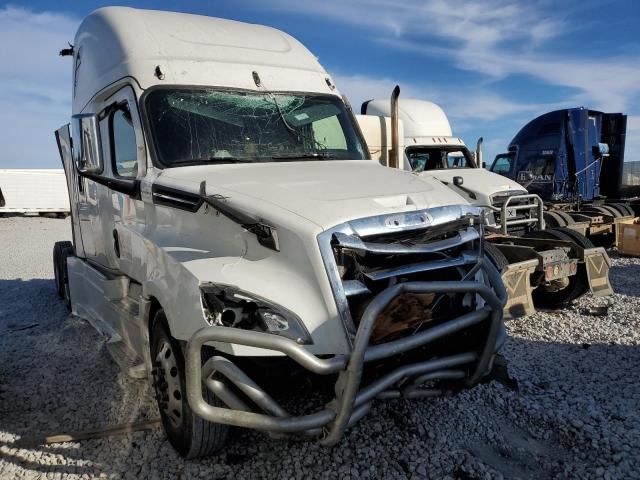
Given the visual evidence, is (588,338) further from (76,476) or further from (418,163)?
(418,163)

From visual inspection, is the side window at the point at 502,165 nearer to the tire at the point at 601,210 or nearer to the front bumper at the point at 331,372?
the tire at the point at 601,210

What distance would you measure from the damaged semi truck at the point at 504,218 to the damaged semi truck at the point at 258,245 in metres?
1.02

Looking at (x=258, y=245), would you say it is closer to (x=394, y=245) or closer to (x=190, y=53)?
(x=394, y=245)

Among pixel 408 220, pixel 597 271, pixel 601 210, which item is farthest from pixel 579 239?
pixel 408 220

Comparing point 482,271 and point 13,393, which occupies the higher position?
point 482,271

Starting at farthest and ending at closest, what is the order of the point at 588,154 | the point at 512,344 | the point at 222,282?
1. the point at 588,154
2. the point at 512,344
3. the point at 222,282

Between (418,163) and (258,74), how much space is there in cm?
707

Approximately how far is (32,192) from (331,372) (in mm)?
27525

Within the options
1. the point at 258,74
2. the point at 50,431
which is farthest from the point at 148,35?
the point at 50,431

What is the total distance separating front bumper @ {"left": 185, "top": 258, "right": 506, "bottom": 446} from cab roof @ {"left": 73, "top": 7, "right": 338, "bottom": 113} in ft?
8.44

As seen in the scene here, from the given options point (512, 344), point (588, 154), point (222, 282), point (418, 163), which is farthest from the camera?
point (588, 154)

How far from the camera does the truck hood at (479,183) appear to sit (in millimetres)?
9805

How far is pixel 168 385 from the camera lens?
3482 millimetres

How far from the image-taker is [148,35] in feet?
15.1
